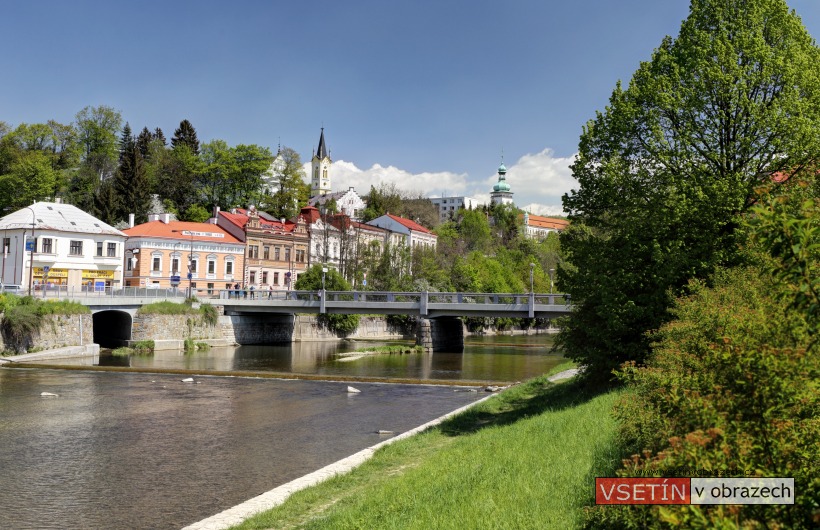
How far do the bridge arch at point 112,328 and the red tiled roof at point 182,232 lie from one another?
540 inches

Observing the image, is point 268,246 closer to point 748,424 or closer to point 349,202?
point 349,202

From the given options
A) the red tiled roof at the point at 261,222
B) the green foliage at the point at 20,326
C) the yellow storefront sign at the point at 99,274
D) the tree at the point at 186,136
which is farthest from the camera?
the tree at the point at 186,136

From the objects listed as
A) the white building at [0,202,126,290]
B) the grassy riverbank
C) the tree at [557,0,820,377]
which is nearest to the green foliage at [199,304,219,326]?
the white building at [0,202,126,290]

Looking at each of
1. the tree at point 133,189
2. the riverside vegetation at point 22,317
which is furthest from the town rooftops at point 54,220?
the tree at point 133,189

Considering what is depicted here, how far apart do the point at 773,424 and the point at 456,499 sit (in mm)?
5307

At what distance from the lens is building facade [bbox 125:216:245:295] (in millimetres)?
68062

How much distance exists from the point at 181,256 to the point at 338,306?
23008mm

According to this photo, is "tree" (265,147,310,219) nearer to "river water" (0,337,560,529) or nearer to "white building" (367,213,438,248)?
"white building" (367,213,438,248)

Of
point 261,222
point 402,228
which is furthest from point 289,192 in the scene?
point 261,222

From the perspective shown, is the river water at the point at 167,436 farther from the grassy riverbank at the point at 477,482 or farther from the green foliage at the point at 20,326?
the green foliage at the point at 20,326

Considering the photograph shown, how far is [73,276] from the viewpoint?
61.2 meters

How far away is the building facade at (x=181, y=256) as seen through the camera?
68.1 metres

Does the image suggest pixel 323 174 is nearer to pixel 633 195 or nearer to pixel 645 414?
pixel 633 195

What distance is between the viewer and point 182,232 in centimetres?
7106
